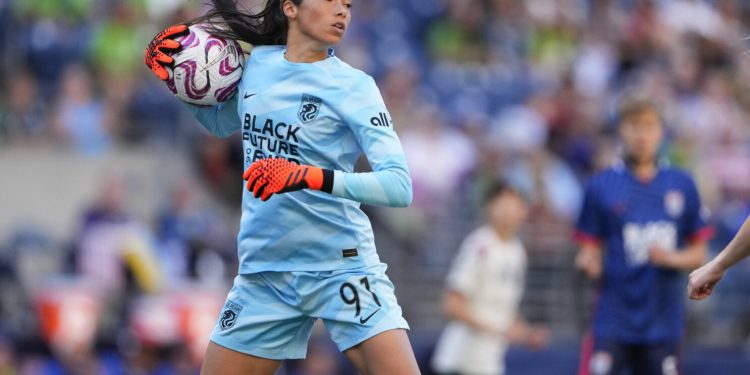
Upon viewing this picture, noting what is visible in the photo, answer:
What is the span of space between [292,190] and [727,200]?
10.5 m

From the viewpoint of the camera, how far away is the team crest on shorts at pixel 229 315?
538 cm

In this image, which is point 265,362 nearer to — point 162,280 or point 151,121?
point 162,280

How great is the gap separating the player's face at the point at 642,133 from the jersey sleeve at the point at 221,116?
2.96 m

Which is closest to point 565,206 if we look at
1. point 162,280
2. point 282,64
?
point 162,280

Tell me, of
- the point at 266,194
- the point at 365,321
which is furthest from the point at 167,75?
the point at 365,321

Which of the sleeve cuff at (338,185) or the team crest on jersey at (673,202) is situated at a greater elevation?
the sleeve cuff at (338,185)

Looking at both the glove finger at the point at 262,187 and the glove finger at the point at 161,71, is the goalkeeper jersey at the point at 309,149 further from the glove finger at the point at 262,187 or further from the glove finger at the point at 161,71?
the glove finger at the point at 161,71

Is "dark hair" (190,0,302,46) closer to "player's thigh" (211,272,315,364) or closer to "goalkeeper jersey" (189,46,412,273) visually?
"goalkeeper jersey" (189,46,412,273)

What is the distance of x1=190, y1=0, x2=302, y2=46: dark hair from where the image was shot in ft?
18.7

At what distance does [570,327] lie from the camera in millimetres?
13250

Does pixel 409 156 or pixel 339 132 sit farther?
pixel 409 156

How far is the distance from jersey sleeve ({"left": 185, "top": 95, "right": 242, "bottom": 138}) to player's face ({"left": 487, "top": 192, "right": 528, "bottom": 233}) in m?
3.21

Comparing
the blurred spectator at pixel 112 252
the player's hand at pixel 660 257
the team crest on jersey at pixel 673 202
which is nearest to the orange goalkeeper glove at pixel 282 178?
the player's hand at pixel 660 257

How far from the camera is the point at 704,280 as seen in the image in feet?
16.3
